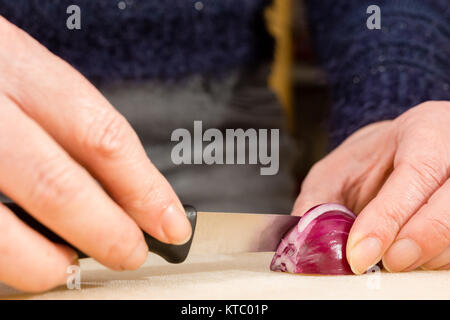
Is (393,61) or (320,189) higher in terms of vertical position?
(393,61)

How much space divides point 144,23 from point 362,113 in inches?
14.2

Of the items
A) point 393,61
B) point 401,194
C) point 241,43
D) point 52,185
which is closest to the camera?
point 52,185

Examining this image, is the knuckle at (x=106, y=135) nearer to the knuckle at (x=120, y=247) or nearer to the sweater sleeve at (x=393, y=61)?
the knuckle at (x=120, y=247)

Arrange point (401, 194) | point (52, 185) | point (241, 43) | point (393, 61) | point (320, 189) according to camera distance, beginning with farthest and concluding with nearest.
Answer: point (241, 43)
point (393, 61)
point (320, 189)
point (401, 194)
point (52, 185)

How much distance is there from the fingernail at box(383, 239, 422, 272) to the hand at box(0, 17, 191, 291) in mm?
181

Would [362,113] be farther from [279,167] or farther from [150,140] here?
[150,140]

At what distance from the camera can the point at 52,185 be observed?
0.37 meters

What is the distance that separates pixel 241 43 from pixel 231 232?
0.46 m

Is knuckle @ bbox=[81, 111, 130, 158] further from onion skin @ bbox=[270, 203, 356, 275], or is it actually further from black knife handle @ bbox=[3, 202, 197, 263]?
onion skin @ bbox=[270, 203, 356, 275]

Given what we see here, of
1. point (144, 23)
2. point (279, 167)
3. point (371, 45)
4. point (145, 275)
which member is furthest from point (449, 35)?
point (145, 275)

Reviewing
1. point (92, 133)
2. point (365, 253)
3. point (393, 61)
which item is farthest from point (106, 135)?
point (393, 61)

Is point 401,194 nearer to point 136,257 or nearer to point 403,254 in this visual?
point 403,254

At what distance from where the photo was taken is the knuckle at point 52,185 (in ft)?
1.22

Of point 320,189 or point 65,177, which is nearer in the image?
point 65,177
